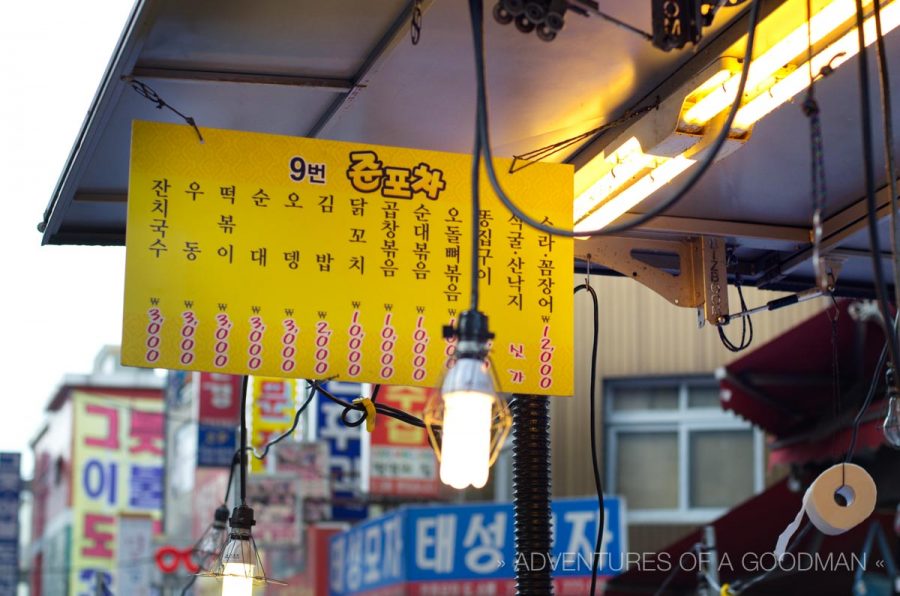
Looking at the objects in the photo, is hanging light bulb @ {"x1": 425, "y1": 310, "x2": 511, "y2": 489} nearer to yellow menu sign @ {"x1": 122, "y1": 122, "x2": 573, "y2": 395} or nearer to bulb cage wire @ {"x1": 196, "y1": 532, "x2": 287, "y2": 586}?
yellow menu sign @ {"x1": 122, "y1": 122, "x2": 573, "y2": 395}

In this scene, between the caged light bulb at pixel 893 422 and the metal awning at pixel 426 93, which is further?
the caged light bulb at pixel 893 422

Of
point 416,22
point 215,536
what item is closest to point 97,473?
point 215,536

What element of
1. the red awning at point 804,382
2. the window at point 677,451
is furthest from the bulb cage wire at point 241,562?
the window at point 677,451

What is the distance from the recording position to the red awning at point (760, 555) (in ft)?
34.7

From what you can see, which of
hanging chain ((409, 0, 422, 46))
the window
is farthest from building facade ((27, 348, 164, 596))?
hanging chain ((409, 0, 422, 46))

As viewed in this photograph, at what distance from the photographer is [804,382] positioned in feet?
41.4

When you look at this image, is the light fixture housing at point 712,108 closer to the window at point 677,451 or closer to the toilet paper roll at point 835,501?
the toilet paper roll at point 835,501

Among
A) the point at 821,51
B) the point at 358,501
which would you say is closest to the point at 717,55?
the point at 821,51

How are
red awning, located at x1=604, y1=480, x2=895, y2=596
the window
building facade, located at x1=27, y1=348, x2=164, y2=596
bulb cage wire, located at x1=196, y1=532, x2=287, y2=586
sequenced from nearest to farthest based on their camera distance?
bulb cage wire, located at x1=196, y1=532, x2=287, y2=586 < red awning, located at x1=604, y1=480, x2=895, y2=596 < the window < building facade, located at x1=27, y1=348, x2=164, y2=596

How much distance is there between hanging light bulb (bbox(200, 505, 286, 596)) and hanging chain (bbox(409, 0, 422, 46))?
7.82 ft

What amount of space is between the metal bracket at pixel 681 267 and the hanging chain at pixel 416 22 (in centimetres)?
200

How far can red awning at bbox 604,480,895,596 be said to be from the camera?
10578 millimetres

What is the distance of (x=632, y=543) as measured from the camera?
1847cm

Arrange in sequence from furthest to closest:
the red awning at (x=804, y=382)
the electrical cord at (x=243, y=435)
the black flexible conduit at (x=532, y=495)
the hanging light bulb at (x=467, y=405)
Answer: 1. the red awning at (x=804, y=382)
2. the electrical cord at (x=243, y=435)
3. the black flexible conduit at (x=532, y=495)
4. the hanging light bulb at (x=467, y=405)
